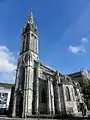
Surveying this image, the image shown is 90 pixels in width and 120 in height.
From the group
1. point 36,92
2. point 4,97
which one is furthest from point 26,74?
point 4,97

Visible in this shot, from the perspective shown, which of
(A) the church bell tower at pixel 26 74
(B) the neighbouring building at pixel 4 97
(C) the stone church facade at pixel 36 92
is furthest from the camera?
(B) the neighbouring building at pixel 4 97

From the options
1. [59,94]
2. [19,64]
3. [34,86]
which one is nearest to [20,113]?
[34,86]

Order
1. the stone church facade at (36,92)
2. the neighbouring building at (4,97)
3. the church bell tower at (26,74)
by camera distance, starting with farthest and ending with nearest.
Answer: the neighbouring building at (4,97)
the church bell tower at (26,74)
the stone church facade at (36,92)

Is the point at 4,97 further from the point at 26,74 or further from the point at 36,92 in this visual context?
the point at 36,92

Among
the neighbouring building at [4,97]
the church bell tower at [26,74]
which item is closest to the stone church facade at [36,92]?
the church bell tower at [26,74]

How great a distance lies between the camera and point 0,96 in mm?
65625

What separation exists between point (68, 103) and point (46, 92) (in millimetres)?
7497

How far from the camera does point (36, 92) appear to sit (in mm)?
41719

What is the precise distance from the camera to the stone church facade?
39.2m

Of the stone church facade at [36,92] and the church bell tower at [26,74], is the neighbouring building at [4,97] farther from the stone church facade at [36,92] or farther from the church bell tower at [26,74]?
the stone church facade at [36,92]

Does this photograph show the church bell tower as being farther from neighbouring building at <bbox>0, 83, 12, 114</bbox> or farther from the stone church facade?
neighbouring building at <bbox>0, 83, 12, 114</bbox>

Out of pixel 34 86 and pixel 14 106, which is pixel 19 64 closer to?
pixel 34 86

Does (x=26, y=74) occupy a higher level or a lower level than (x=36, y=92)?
higher

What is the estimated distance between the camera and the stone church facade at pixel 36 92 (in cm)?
3919
